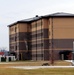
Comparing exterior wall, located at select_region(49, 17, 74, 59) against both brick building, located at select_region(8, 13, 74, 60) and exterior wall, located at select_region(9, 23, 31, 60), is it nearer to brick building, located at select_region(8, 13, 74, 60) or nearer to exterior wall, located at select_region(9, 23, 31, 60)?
brick building, located at select_region(8, 13, 74, 60)

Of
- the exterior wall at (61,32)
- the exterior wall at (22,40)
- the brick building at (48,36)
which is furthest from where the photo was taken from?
the exterior wall at (22,40)

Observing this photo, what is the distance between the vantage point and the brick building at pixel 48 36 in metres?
103

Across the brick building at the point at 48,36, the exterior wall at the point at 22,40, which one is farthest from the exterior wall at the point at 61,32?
the exterior wall at the point at 22,40

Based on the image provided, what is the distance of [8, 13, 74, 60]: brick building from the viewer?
339ft

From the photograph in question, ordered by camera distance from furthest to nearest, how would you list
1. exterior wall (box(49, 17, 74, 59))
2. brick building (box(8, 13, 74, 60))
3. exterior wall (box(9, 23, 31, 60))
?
exterior wall (box(9, 23, 31, 60)) < brick building (box(8, 13, 74, 60)) < exterior wall (box(49, 17, 74, 59))

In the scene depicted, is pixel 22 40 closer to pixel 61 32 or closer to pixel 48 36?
pixel 48 36

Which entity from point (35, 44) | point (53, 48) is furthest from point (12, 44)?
point (53, 48)

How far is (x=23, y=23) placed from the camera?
12475cm

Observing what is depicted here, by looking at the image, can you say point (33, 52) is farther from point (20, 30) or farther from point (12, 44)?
point (12, 44)

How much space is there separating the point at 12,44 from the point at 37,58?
27360 millimetres

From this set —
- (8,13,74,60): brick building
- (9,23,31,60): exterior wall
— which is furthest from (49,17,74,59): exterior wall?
(9,23,31,60): exterior wall

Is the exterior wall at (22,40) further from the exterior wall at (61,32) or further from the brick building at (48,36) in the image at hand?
the exterior wall at (61,32)

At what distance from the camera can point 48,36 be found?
353 feet

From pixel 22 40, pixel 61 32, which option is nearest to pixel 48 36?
pixel 61 32
